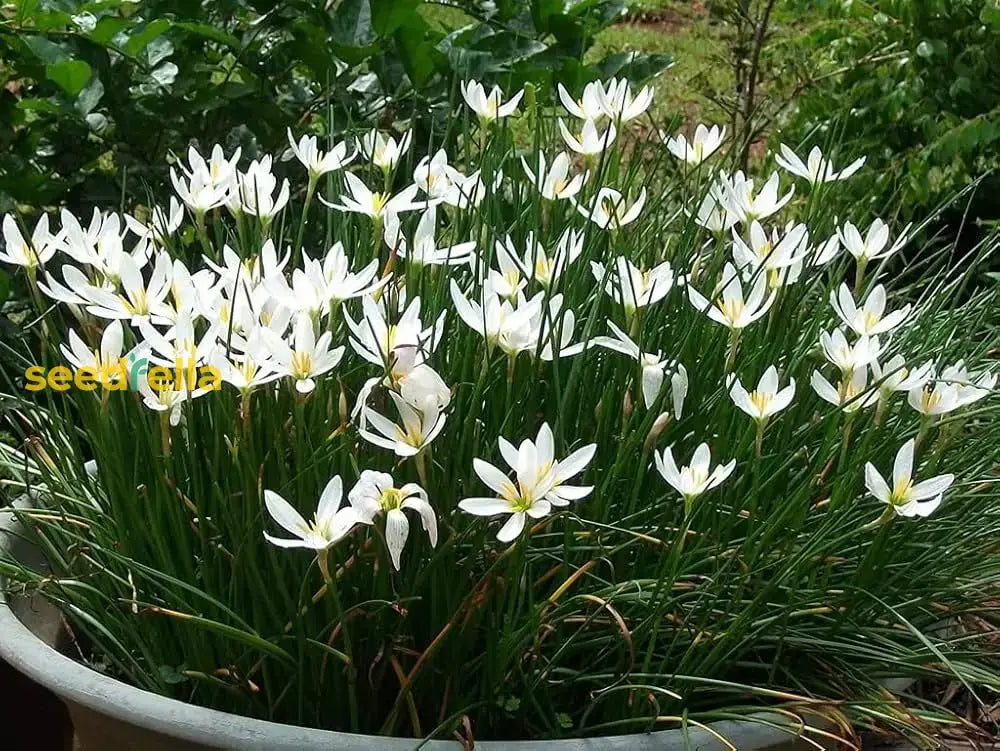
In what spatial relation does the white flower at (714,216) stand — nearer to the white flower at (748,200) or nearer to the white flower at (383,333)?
the white flower at (748,200)

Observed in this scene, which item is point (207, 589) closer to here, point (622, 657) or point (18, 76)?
point (622, 657)

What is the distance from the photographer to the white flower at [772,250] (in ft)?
3.06

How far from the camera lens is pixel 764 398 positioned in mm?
814

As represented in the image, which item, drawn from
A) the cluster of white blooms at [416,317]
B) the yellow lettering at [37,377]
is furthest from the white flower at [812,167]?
the yellow lettering at [37,377]

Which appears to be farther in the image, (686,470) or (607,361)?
(607,361)

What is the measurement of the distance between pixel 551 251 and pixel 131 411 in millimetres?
355

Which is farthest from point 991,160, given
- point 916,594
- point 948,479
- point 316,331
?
point 316,331

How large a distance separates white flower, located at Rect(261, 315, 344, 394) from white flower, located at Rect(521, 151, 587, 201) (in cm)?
35

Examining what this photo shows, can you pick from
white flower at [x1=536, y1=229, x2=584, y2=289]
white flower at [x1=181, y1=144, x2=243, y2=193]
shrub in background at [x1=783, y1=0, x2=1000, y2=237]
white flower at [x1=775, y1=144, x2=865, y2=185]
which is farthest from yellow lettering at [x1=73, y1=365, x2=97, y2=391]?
shrub in background at [x1=783, y1=0, x2=1000, y2=237]

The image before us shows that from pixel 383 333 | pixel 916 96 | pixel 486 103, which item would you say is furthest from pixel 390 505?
pixel 916 96

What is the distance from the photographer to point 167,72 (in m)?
1.47

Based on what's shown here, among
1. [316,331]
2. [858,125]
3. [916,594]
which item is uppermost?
[316,331]

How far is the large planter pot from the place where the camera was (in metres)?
0.73

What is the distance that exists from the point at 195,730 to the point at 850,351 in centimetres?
52
